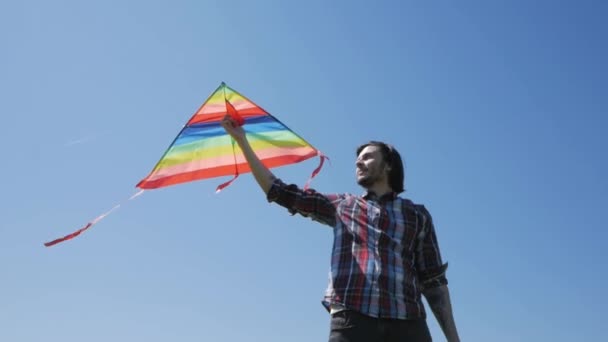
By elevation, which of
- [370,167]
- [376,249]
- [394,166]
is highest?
[394,166]

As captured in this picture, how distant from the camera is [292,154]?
534 cm

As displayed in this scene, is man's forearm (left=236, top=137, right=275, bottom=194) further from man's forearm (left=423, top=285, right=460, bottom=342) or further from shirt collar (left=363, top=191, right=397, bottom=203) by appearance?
man's forearm (left=423, top=285, right=460, bottom=342)

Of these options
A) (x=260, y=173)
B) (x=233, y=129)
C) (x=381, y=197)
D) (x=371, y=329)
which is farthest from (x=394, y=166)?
(x=371, y=329)

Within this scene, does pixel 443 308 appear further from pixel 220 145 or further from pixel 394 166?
pixel 220 145

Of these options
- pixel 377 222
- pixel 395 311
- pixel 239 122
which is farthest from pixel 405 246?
pixel 239 122

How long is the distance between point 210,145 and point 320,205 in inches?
58.3

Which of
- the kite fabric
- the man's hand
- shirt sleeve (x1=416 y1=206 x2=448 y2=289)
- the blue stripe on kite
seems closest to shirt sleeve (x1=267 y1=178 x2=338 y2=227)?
the man's hand

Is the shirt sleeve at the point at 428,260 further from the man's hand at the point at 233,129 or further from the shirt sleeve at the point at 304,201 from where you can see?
the man's hand at the point at 233,129

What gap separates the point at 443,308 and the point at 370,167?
1106mm

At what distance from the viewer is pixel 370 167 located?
446 cm

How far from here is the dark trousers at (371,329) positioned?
3645 mm

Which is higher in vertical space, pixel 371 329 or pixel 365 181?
pixel 365 181

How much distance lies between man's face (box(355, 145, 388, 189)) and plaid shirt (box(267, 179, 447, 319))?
0.13 m

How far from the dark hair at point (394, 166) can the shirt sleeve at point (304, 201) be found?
507mm
